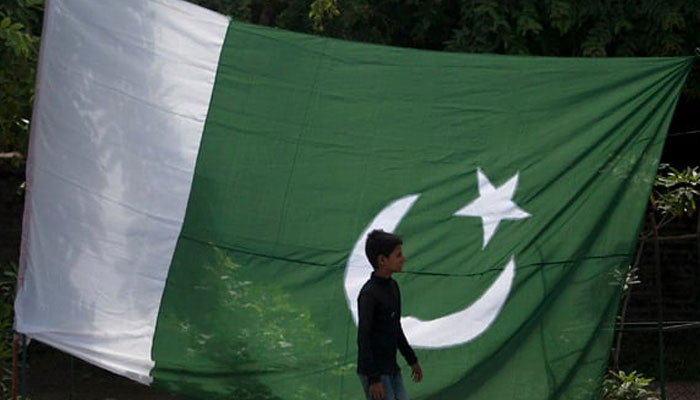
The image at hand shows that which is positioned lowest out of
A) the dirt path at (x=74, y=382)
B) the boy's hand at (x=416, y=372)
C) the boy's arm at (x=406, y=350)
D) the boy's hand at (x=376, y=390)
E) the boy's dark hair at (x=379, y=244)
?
the dirt path at (x=74, y=382)

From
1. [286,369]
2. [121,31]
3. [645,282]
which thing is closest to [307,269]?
[286,369]

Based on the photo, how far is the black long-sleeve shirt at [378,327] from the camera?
19.2ft

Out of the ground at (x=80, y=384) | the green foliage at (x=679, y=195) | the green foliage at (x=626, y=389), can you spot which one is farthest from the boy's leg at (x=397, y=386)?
the ground at (x=80, y=384)

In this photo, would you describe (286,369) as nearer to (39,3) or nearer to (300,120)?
(300,120)

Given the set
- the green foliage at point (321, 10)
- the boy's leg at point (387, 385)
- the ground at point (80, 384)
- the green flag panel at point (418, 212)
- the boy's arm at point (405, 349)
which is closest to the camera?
the boy's leg at point (387, 385)

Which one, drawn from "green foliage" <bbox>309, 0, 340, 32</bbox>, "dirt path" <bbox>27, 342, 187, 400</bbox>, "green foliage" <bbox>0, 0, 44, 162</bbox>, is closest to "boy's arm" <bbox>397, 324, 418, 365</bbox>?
"green foliage" <bbox>0, 0, 44, 162</bbox>

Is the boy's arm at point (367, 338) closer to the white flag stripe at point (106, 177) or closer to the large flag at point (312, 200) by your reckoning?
the large flag at point (312, 200)

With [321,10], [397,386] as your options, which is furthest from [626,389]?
[321,10]

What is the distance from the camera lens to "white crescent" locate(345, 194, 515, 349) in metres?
6.43

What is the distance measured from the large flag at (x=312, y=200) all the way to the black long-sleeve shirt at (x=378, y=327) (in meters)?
0.49

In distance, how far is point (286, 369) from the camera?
644 cm

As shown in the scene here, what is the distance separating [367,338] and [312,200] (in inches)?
38.8

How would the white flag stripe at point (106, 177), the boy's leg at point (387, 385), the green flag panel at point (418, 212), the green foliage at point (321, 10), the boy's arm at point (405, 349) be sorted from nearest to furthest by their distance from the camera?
1. the boy's leg at point (387, 385)
2. the boy's arm at point (405, 349)
3. the white flag stripe at point (106, 177)
4. the green flag panel at point (418, 212)
5. the green foliage at point (321, 10)

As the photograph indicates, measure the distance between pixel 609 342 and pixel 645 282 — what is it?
7663 millimetres
